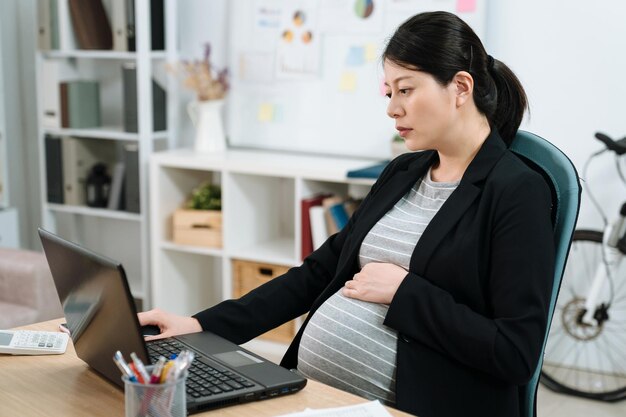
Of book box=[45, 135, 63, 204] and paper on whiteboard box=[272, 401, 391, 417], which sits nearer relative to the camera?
paper on whiteboard box=[272, 401, 391, 417]

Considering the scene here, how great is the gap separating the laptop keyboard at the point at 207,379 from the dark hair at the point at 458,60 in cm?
68

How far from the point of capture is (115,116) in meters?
4.28

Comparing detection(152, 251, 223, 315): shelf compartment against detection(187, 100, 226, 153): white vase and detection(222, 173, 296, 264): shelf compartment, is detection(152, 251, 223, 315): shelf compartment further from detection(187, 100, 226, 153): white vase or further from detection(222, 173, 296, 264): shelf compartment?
detection(187, 100, 226, 153): white vase

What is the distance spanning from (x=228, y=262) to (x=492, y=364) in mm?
2274

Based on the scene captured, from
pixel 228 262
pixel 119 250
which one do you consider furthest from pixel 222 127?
pixel 119 250

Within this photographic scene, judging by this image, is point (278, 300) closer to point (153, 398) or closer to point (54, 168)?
point (153, 398)

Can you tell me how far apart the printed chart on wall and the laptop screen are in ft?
7.30

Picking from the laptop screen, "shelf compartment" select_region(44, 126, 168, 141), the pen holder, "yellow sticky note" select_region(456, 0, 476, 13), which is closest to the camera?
the pen holder

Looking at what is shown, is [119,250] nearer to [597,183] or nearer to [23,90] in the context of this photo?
[23,90]

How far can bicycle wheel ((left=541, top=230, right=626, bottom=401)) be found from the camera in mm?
3225

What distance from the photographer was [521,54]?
10.8ft

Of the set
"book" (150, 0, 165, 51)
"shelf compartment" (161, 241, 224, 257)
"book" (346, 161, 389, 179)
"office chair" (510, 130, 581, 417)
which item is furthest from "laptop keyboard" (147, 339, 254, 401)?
"book" (150, 0, 165, 51)

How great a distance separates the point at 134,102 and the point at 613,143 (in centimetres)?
205

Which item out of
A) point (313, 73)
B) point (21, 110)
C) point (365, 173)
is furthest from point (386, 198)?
point (21, 110)
